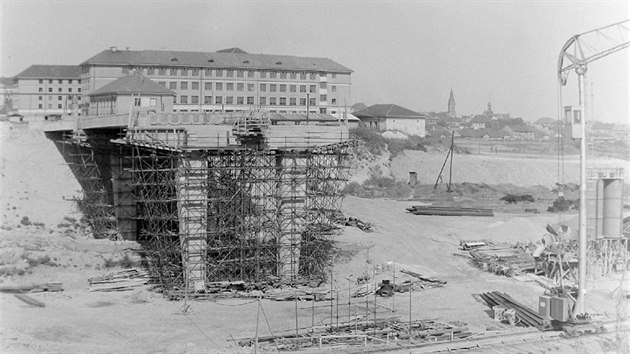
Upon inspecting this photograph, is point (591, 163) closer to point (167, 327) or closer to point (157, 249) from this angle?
point (157, 249)

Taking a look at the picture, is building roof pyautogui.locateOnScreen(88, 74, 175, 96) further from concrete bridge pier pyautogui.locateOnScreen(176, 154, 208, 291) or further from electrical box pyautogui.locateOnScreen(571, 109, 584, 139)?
electrical box pyautogui.locateOnScreen(571, 109, 584, 139)

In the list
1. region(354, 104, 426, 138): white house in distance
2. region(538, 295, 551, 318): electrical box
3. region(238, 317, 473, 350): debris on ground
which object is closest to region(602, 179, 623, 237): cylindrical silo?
region(538, 295, 551, 318): electrical box

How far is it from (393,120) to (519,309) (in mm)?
65709

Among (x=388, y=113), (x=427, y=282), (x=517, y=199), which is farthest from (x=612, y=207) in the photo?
(x=388, y=113)

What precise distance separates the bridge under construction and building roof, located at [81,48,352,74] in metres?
35.1

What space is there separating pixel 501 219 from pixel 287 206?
2704 cm

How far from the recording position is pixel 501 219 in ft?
203

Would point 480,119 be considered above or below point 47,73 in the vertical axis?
above

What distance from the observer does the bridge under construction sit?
36906 millimetres

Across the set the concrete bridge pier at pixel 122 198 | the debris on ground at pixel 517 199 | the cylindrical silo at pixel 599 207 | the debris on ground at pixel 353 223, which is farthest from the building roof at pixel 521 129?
the concrete bridge pier at pixel 122 198

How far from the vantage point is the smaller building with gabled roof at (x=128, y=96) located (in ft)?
192

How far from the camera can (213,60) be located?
8069cm

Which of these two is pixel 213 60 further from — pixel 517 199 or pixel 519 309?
pixel 519 309

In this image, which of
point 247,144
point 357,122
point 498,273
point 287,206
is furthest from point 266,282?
point 357,122
